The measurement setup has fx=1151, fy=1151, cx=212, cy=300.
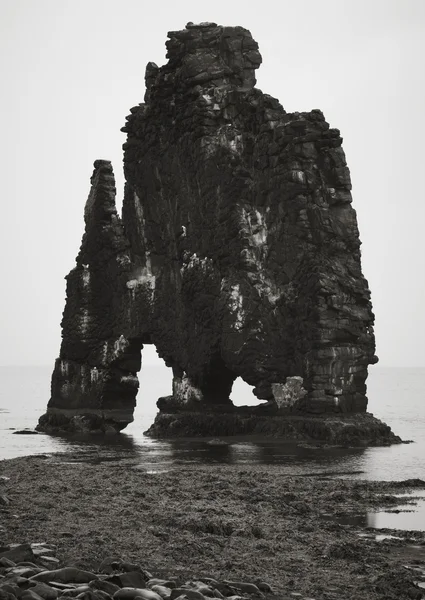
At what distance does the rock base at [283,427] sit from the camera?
6031 cm

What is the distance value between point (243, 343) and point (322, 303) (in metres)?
6.07

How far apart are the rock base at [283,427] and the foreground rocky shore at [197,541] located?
68.0ft

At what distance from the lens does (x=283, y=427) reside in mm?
63344

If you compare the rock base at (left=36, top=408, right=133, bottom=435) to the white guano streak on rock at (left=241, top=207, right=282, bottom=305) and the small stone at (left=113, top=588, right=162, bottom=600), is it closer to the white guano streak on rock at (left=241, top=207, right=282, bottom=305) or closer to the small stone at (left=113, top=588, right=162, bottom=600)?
the white guano streak on rock at (left=241, top=207, right=282, bottom=305)

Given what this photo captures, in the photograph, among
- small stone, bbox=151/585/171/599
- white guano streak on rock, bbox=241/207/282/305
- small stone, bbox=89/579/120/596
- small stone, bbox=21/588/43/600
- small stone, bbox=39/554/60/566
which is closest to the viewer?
small stone, bbox=21/588/43/600

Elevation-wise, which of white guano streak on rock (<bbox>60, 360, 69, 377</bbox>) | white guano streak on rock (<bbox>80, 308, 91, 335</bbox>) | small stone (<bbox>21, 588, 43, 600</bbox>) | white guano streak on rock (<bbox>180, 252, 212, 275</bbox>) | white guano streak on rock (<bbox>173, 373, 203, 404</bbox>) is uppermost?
white guano streak on rock (<bbox>180, 252, 212, 275</bbox>)

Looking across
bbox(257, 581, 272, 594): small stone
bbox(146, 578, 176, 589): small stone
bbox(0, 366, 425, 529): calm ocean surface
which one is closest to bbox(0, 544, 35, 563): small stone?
bbox(146, 578, 176, 589): small stone

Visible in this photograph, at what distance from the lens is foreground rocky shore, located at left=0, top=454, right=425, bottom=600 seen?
1933 cm

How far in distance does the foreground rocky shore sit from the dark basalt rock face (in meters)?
25.2

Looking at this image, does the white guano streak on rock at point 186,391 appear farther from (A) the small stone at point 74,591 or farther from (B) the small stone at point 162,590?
(A) the small stone at point 74,591

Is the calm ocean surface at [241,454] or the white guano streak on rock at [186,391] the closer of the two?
the calm ocean surface at [241,454]

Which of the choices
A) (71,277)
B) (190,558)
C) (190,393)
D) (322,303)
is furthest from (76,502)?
(71,277)

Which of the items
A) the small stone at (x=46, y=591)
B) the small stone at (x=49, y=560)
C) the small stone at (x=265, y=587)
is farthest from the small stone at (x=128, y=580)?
the small stone at (x=265, y=587)

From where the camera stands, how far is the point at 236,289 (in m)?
67.6
